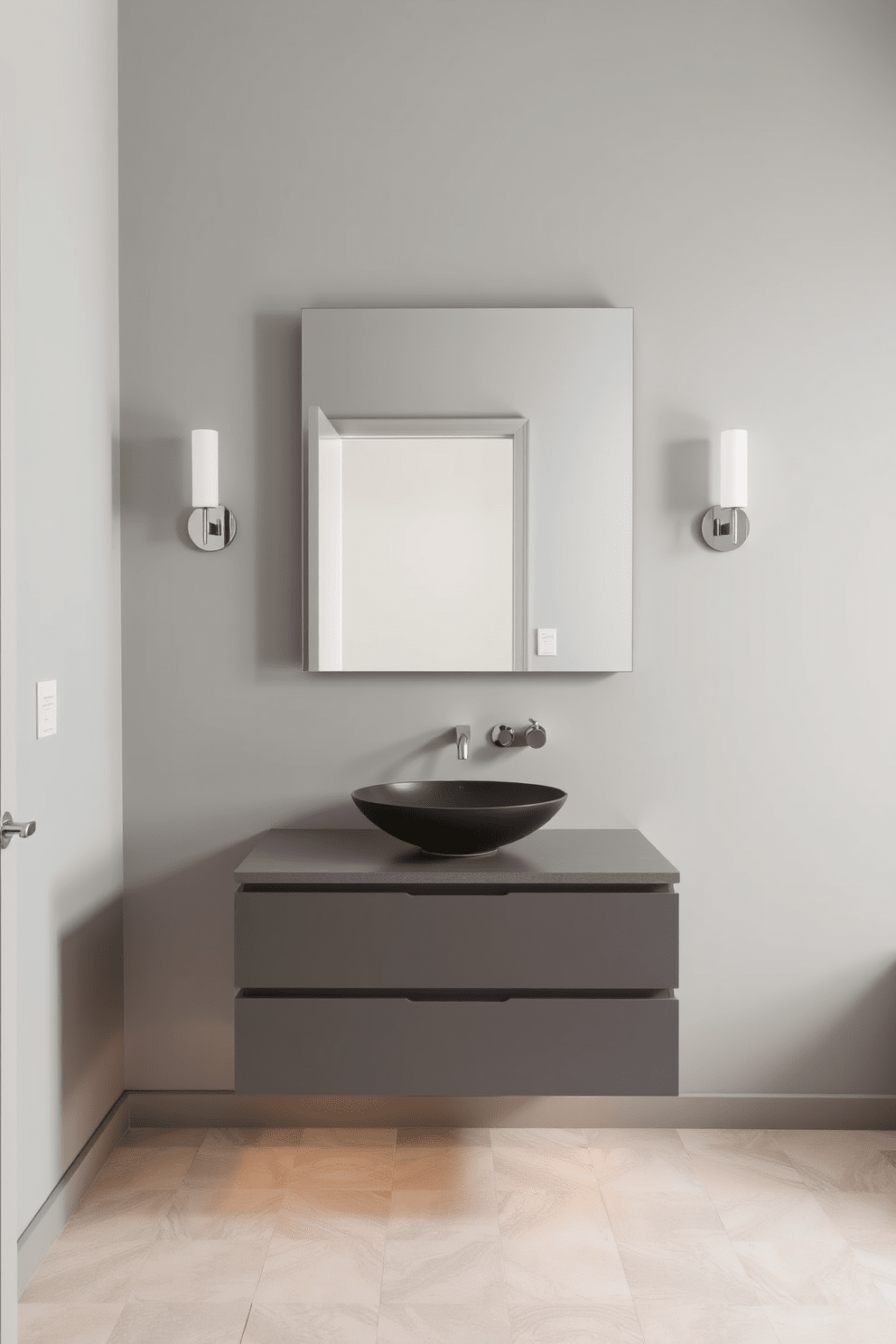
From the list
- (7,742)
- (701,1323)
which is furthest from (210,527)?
(701,1323)

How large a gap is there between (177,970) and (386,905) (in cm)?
76

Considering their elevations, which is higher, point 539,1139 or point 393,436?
point 393,436

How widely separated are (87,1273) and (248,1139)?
55cm

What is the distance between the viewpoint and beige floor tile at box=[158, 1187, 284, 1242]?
2.04 metres

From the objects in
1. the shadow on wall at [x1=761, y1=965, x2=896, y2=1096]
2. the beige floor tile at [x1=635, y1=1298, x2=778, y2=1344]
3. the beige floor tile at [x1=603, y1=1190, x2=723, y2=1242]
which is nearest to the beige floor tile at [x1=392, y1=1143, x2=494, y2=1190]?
the beige floor tile at [x1=603, y1=1190, x2=723, y2=1242]

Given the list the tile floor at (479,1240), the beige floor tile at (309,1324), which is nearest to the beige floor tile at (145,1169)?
the tile floor at (479,1240)

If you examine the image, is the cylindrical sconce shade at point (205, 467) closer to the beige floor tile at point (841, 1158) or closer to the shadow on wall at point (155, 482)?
the shadow on wall at point (155, 482)

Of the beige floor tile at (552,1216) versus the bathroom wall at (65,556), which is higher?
the bathroom wall at (65,556)

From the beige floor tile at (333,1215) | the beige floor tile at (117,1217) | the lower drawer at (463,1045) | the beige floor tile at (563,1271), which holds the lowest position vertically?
the beige floor tile at (563,1271)

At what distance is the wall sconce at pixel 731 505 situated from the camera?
2.37 metres

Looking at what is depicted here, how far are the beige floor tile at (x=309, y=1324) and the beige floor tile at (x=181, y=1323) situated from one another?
29 millimetres

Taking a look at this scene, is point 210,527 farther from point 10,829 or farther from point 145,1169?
point 145,1169

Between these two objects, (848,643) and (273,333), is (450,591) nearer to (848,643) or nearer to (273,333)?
(273,333)

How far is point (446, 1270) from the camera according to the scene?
1.93 meters
